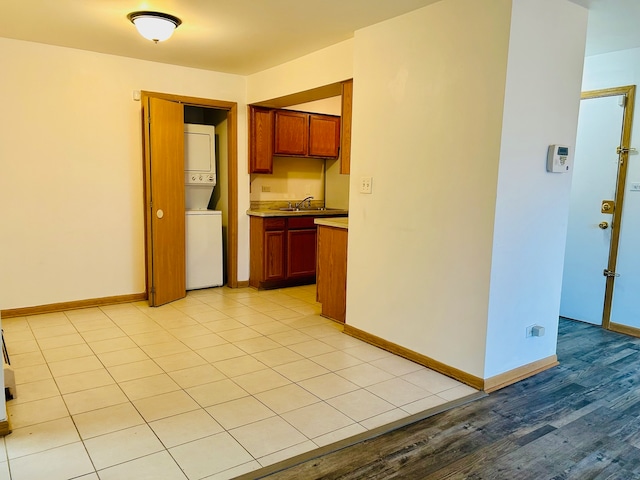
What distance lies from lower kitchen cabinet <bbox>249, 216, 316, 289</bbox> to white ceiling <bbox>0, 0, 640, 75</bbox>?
182cm

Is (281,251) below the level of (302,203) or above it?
below

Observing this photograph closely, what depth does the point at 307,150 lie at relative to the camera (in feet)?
18.6

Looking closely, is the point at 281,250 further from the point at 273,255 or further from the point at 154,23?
the point at 154,23

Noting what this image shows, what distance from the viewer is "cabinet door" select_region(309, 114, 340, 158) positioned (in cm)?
571

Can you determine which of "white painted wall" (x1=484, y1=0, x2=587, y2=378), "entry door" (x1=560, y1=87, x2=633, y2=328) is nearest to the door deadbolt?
"entry door" (x1=560, y1=87, x2=633, y2=328)

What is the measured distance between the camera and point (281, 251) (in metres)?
5.30

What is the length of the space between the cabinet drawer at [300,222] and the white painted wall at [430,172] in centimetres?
178

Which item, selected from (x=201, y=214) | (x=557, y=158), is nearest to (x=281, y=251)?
(x=201, y=214)

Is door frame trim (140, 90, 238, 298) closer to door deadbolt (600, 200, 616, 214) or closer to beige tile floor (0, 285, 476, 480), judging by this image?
beige tile floor (0, 285, 476, 480)

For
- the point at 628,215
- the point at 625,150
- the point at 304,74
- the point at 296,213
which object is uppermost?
the point at 304,74

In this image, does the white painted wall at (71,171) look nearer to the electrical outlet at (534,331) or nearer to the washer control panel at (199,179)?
the washer control panel at (199,179)

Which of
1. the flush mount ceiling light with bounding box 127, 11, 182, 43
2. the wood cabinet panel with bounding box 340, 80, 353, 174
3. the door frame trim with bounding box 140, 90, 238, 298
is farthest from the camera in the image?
the door frame trim with bounding box 140, 90, 238, 298

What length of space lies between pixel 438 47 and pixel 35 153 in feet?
11.5

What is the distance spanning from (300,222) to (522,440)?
3602mm
